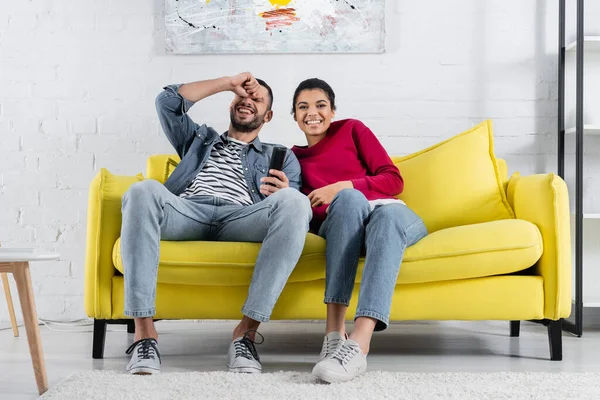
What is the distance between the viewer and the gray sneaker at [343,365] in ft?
5.59

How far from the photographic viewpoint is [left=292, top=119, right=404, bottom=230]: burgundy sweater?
7.64 ft

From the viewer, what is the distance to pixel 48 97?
10.1 ft

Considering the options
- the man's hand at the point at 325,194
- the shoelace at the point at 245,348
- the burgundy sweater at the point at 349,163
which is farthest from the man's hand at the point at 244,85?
the shoelace at the point at 245,348

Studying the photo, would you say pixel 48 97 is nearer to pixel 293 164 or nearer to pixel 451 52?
pixel 293 164

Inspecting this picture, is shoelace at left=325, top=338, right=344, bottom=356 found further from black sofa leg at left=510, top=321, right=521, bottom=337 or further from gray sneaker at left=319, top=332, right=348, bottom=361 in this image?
black sofa leg at left=510, top=321, right=521, bottom=337

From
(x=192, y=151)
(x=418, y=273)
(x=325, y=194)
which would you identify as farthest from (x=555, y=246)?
(x=192, y=151)

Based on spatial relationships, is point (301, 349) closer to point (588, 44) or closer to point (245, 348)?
point (245, 348)

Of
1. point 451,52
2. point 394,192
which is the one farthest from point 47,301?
point 451,52

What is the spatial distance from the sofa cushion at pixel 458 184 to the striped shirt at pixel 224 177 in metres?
0.66

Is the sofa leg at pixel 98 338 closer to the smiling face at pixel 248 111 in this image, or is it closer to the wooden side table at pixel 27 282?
the wooden side table at pixel 27 282

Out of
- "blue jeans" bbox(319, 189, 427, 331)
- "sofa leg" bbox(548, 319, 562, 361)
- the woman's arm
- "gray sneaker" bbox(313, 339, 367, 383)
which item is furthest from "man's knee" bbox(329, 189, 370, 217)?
"sofa leg" bbox(548, 319, 562, 361)

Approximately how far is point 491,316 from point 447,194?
1.82 feet

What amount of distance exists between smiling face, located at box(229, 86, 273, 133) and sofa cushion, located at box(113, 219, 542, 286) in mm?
562

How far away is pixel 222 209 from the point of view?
2139mm
